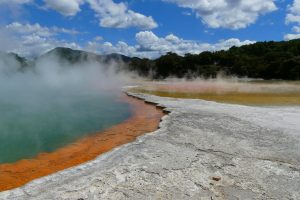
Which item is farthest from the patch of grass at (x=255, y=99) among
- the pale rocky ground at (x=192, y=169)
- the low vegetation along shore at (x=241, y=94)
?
the pale rocky ground at (x=192, y=169)

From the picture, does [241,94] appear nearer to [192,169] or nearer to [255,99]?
[255,99]

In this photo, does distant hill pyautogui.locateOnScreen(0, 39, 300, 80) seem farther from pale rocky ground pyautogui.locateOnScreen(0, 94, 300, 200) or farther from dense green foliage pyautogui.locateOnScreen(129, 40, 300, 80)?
pale rocky ground pyautogui.locateOnScreen(0, 94, 300, 200)

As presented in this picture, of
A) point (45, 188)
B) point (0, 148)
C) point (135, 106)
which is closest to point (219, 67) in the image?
point (135, 106)

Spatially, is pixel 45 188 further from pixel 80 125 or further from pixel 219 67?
pixel 219 67

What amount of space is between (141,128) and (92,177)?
496cm

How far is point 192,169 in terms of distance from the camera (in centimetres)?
581

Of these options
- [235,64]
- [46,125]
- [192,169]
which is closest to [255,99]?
[46,125]

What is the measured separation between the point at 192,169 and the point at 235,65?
40.0 meters

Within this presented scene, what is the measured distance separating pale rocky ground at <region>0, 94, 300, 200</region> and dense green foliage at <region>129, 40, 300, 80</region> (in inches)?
1184

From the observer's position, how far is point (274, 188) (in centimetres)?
515

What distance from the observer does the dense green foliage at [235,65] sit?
3816cm

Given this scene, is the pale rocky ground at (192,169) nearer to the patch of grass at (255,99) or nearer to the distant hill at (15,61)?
the patch of grass at (255,99)

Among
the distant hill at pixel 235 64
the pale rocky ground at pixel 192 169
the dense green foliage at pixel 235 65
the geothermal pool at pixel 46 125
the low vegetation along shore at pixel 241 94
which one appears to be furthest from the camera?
the distant hill at pixel 235 64

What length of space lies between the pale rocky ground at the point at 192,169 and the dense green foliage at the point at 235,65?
3008 cm
